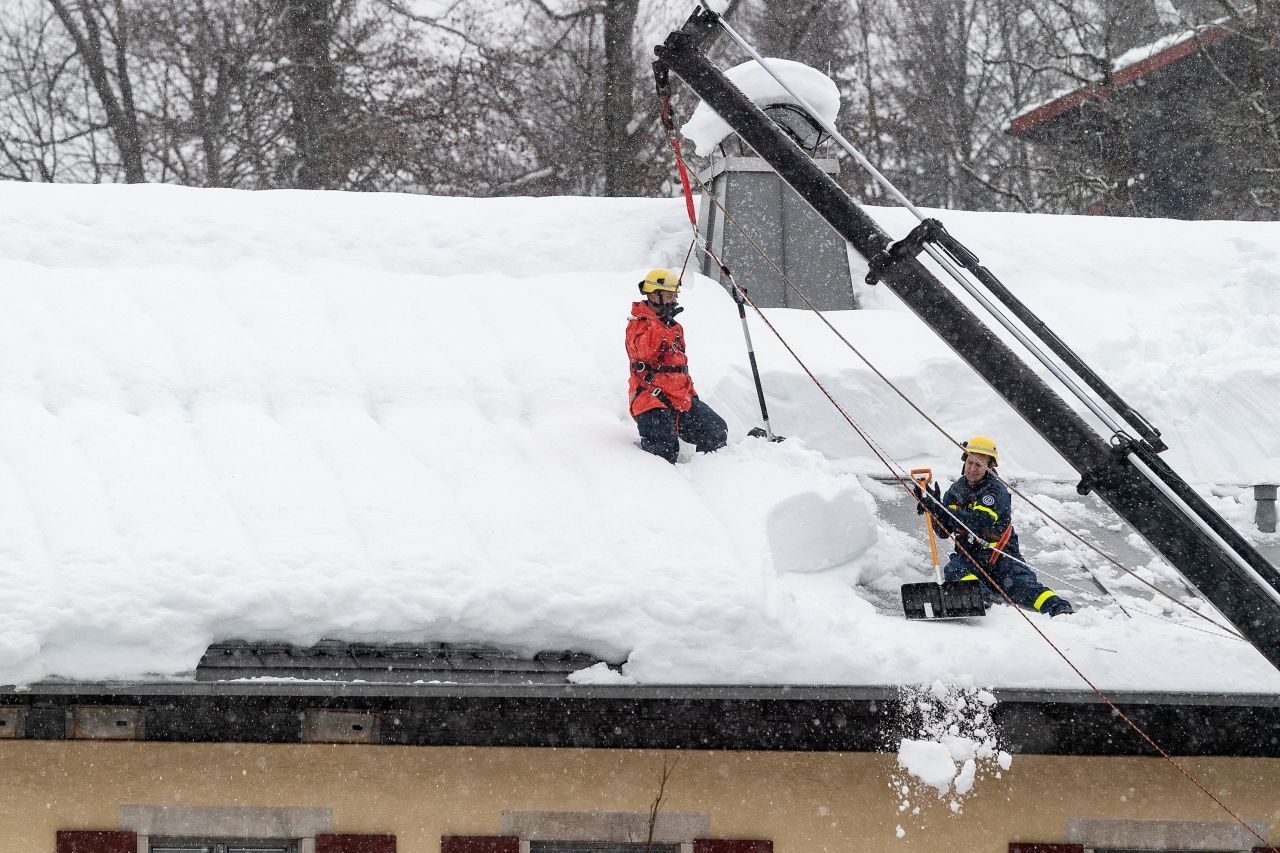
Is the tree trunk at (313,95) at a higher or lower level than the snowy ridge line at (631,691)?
higher

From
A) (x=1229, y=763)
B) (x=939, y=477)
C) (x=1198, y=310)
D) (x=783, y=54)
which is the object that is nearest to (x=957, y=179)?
(x=783, y=54)

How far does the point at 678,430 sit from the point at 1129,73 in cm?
1362

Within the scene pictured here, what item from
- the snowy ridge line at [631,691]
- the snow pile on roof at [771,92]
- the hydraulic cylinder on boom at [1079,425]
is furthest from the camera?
the snow pile on roof at [771,92]

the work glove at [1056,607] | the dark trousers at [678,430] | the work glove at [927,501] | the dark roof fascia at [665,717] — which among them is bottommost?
the dark roof fascia at [665,717]

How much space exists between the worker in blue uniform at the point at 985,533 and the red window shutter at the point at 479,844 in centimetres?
250

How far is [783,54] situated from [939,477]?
1427 centimetres

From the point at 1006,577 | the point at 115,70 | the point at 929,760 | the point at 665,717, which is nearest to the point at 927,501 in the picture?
the point at 1006,577

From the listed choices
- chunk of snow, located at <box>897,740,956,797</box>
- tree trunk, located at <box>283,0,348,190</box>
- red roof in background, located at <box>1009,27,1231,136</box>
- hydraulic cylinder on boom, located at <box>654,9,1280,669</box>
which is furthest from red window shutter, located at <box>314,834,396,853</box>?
red roof in background, located at <box>1009,27,1231,136</box>

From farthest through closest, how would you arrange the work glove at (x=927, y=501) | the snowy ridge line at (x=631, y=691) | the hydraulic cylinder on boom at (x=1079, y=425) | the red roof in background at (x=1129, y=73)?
the red roof in background at (x=1129, y=73), the work glove at (x=927, y=501), the snowy ridge line at (x=631, y=691), the hydraulic cylinder on boom at (x=1079, y=425)

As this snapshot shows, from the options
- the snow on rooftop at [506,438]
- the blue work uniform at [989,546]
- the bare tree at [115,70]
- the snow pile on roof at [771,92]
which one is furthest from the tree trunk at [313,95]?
the blue work uniform at [989,546]

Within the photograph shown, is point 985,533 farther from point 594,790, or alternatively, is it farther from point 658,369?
point 594,790

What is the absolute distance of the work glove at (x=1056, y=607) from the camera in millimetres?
5828

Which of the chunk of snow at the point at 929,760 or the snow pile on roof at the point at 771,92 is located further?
the snow pile on roof at the point at 771,92

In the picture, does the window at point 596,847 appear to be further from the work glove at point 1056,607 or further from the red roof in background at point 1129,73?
the red roof in background at point 1129,73
